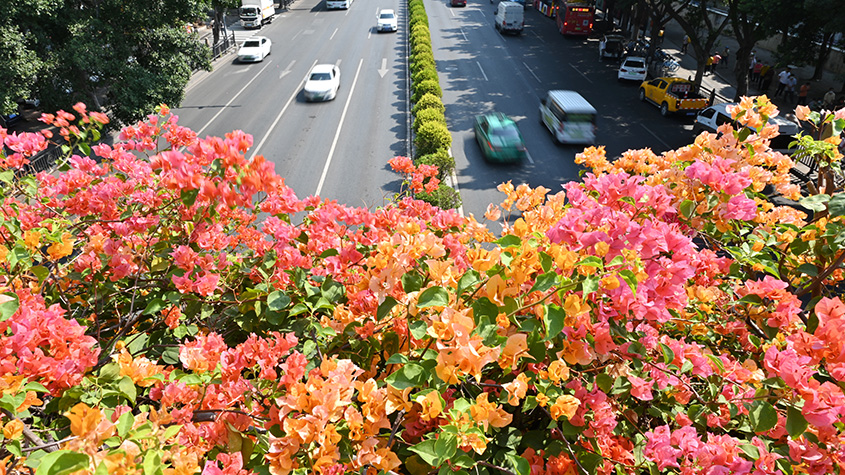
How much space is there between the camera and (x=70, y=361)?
2252 millimetres

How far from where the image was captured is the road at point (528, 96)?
50.0 feet

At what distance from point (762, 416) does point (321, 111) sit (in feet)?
67.9

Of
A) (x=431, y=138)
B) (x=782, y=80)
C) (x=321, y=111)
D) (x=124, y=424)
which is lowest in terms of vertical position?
(x=321, y=111)

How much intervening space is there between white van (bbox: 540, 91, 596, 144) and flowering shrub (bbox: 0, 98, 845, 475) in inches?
536

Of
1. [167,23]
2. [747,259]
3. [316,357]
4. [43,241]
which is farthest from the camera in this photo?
[167,23]

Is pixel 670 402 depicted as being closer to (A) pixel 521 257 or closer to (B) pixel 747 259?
(B) pixel 747 259

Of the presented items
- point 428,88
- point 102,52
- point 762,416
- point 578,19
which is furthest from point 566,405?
point 578,19

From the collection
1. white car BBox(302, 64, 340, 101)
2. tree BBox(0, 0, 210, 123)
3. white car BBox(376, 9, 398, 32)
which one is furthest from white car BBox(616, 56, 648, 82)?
tree BBox(0, 0, 210, 123)

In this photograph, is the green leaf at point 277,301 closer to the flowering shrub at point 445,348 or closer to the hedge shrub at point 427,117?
the flowering shrub at point 445,348

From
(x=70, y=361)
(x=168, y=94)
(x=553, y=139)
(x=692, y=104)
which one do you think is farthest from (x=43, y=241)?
(x=692, y=104)

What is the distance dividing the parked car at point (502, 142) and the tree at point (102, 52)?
9924 millimetres

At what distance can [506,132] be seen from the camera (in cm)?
1559

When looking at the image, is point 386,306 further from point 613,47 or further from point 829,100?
point 613,47

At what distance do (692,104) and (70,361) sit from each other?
21157 millimetres
